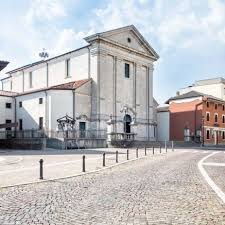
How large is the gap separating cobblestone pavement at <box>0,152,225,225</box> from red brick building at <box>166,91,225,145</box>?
45.1 metres

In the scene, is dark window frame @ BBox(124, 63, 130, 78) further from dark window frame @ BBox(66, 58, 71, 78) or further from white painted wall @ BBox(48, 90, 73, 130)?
white painted wall @ BBox(48, 90, 73, 130)

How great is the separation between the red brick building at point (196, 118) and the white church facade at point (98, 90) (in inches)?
277

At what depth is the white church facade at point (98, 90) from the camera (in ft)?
137

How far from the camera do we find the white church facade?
41.8 meters

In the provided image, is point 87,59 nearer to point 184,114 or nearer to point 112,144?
point 112,144

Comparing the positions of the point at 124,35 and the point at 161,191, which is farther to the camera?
the point at 124,35

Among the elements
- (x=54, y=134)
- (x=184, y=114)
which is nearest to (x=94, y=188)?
(x=54, y=134)

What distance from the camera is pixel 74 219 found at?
6.65m

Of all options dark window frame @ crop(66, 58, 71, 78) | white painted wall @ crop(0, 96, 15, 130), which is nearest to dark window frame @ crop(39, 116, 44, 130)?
white painted wall @ crop(0, 96, 15, 130)

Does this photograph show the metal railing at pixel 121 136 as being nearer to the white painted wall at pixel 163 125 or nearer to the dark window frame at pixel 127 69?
the dark window frame at pixel 127 69

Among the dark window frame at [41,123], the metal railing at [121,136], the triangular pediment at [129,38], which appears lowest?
the metal railing at [121,136]

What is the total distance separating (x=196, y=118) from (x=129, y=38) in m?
17.5

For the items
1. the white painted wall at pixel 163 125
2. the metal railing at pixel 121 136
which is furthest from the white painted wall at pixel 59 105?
the white painted wall at pixel 163 125

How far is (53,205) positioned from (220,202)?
3830mm
